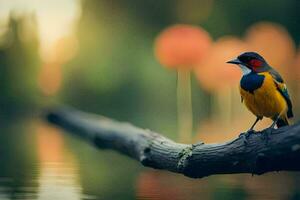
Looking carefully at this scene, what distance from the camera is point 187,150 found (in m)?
2.23

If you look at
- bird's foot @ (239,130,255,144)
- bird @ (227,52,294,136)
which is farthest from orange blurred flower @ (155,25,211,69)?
bird's foot @ (239,130,255,144)

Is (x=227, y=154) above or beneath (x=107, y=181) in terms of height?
beneath

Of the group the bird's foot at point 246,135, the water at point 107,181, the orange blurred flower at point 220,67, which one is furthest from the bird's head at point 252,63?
the orange blurred flower at point 220,67

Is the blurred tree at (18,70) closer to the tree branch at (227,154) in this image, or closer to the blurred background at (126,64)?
the blurred background at (126,64)

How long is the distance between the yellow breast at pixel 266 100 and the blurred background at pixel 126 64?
2039 mm

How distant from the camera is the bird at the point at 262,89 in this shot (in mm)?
2070

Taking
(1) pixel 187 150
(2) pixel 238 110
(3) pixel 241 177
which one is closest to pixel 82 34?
(2) pixel 238 110

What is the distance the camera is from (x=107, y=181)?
282 cm

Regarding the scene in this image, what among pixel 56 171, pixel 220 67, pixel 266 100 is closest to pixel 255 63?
pixel 266 100

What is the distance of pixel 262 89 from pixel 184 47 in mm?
4729

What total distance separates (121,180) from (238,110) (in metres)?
→ 4.32

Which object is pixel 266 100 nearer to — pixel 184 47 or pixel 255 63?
pixel 255 63

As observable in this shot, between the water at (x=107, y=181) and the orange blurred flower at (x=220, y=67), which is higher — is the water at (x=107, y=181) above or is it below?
below

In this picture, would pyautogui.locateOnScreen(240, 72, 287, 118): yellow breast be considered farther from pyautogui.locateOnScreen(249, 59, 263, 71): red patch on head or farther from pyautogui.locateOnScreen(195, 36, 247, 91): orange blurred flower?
pyautogui.locateOnScreen(195, 36, 247, 91): orange blurred flower
